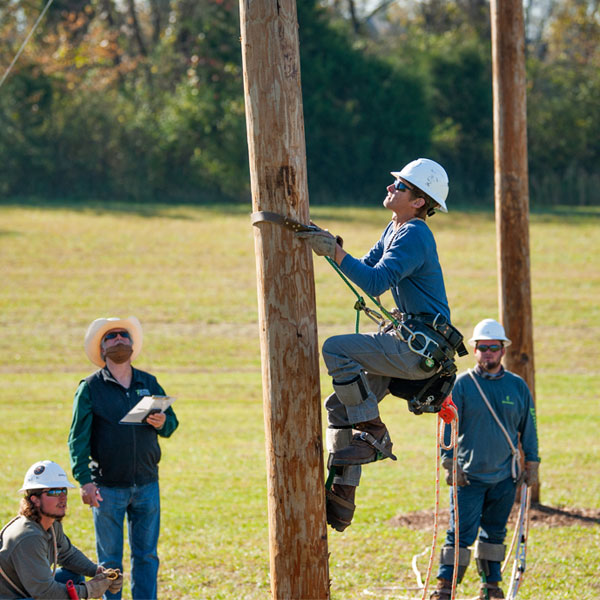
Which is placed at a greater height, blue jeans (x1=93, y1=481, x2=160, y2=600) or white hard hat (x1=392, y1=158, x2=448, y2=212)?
white hard hat (x1=392, y1=158, x2=448, y2=212)

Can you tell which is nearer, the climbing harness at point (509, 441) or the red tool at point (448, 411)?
the red tool at point (448, 411)

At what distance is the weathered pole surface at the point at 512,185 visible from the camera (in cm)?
1166

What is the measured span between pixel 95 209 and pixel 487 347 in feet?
A: 123

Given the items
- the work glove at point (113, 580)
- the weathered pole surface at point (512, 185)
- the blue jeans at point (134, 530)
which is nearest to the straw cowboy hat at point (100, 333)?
the blue jeans at point (134, 530)

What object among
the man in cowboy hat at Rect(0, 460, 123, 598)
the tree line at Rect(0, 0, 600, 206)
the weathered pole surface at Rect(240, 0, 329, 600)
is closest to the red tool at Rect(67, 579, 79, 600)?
the man in cowboy hat at Rect(0, 460, 123, 598)

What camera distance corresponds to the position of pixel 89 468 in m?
7.78

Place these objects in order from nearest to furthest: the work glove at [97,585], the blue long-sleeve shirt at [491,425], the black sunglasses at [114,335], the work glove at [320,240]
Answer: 1. the work glove at [320,240]
2. the work glove at [97,585]
3. the black sunglasses at [114,335]
4. the blue long-sleeve shirt at [491,425]

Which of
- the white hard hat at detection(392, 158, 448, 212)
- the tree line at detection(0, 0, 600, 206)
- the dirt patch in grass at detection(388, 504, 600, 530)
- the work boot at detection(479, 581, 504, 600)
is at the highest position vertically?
the tree line at detection(0, 0, 600, 206)

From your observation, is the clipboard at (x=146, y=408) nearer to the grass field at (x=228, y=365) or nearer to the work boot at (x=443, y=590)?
the grass field at (x=228, y=365)

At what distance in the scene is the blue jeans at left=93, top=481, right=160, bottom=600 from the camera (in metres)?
7.89

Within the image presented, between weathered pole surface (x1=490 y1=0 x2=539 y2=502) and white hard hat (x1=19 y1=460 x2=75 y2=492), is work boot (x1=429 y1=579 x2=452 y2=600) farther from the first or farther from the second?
weathered pole surface (x1=490 y1=0 x2=539 y2=502)

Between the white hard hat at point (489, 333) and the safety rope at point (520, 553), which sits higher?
the white hard hat at point (489, 333)

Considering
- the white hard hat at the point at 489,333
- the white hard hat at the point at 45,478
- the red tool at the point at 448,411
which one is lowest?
the white hard hat at the point at 45,478

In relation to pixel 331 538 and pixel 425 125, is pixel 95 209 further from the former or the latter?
pixel 331 538
